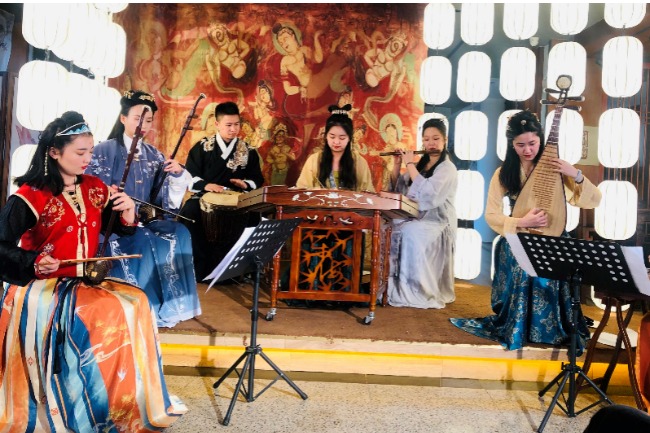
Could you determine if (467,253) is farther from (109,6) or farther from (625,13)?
(109,6)

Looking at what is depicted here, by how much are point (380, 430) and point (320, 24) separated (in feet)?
18.0

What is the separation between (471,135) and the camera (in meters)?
6.38

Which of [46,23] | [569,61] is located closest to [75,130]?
[46,23]

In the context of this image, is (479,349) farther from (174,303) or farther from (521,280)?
(174,303)

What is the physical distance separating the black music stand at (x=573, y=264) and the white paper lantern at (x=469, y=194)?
3.70m

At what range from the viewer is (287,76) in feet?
22.5

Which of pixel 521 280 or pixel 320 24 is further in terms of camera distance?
pixel 320 24

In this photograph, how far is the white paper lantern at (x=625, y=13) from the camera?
4.96 meters

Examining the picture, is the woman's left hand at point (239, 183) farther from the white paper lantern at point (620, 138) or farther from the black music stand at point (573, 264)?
the white paper lantern at point (620, 138)

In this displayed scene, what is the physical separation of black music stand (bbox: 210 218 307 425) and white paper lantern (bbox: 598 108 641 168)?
3.73 metres

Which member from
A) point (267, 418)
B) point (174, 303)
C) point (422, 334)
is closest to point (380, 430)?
point (267, 418)

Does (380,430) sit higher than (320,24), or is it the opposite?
(320,24)

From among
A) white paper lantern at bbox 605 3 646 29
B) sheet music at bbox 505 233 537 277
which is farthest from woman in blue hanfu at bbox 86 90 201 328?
white paper lantern at bbox 605 3 646 29

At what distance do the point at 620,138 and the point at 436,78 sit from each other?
2.19 metres
